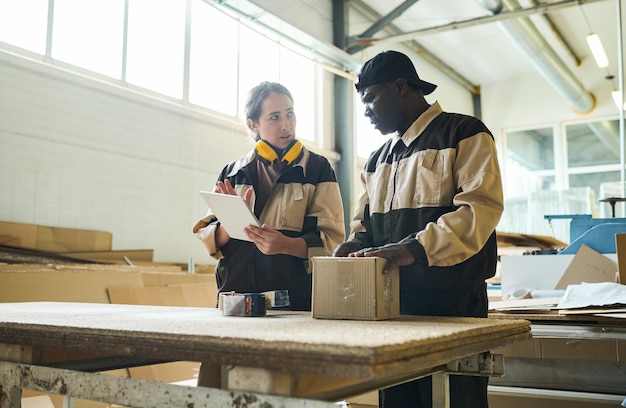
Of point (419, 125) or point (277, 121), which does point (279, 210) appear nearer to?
point (277, 121)

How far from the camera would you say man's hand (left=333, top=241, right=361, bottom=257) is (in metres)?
1.32

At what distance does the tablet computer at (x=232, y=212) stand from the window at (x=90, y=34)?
2580 millimetres

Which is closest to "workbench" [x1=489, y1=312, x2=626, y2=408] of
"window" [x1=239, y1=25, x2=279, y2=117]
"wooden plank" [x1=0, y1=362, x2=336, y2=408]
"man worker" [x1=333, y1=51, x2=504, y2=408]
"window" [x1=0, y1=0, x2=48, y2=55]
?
"man worker" [x1=333, y1=51, x2=504, y2=408]

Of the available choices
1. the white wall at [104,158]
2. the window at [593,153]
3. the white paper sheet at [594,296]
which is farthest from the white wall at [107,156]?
the window at [593,153]

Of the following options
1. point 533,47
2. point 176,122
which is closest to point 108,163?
point 176,122

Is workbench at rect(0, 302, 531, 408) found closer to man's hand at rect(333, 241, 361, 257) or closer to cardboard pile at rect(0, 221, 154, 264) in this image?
man's hand at rect(333, 241, 361, 257)

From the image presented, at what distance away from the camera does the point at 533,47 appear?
652 centimetres

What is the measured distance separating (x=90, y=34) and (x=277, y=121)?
2575 millimetres

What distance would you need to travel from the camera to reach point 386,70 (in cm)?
134

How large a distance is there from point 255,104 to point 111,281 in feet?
6.07

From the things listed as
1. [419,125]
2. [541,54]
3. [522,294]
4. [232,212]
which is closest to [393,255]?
[419,125]

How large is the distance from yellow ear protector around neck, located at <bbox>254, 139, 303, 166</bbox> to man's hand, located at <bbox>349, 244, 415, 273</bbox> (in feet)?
1.88

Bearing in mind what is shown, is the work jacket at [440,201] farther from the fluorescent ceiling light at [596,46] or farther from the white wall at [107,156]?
the fluorescent ceiling light at [596,46]

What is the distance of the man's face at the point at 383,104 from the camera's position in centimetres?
136
